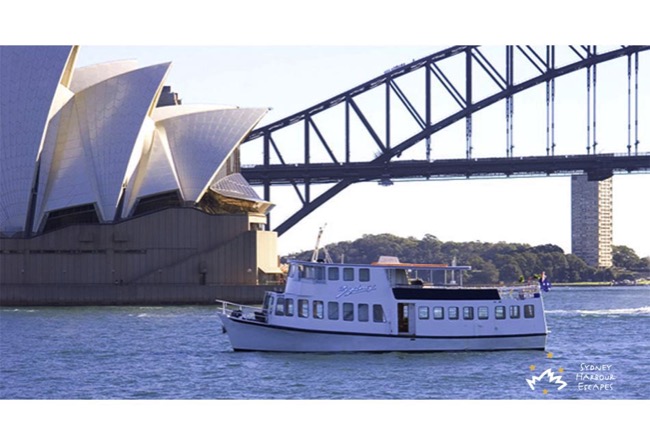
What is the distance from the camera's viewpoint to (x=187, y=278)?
2645 inches

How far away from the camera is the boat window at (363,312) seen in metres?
35.7

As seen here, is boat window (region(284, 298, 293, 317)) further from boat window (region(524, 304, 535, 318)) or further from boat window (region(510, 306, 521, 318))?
boat window (region(524, 304, 535, 318))

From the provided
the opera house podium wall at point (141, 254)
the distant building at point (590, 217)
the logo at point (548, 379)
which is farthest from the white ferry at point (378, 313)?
the distant building at point (590, 217)

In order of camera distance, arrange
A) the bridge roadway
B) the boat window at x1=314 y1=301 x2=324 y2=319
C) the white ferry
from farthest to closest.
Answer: the bridge roadway, the boat window at x1=314 y1=301 x2=324 y2=319, the white ferry

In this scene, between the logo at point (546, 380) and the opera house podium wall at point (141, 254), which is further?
the opera house podium wall at point (141, 254)

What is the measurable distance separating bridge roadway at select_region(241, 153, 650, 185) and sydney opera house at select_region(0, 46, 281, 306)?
251 inches

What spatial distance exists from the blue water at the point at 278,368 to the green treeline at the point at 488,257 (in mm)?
9083

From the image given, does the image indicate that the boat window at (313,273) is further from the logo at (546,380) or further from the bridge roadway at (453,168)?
the bridge roadway at (453,168)

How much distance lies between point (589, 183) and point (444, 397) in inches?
2044

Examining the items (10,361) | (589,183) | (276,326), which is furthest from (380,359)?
(589,183)

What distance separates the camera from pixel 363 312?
117ft

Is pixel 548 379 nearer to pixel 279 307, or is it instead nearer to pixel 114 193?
pixel 279 307

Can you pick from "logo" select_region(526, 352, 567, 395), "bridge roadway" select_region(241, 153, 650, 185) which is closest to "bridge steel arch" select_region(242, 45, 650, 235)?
"bridge roadway" select_region(241, 153, 650, 185)

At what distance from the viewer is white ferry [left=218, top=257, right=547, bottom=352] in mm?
35688
